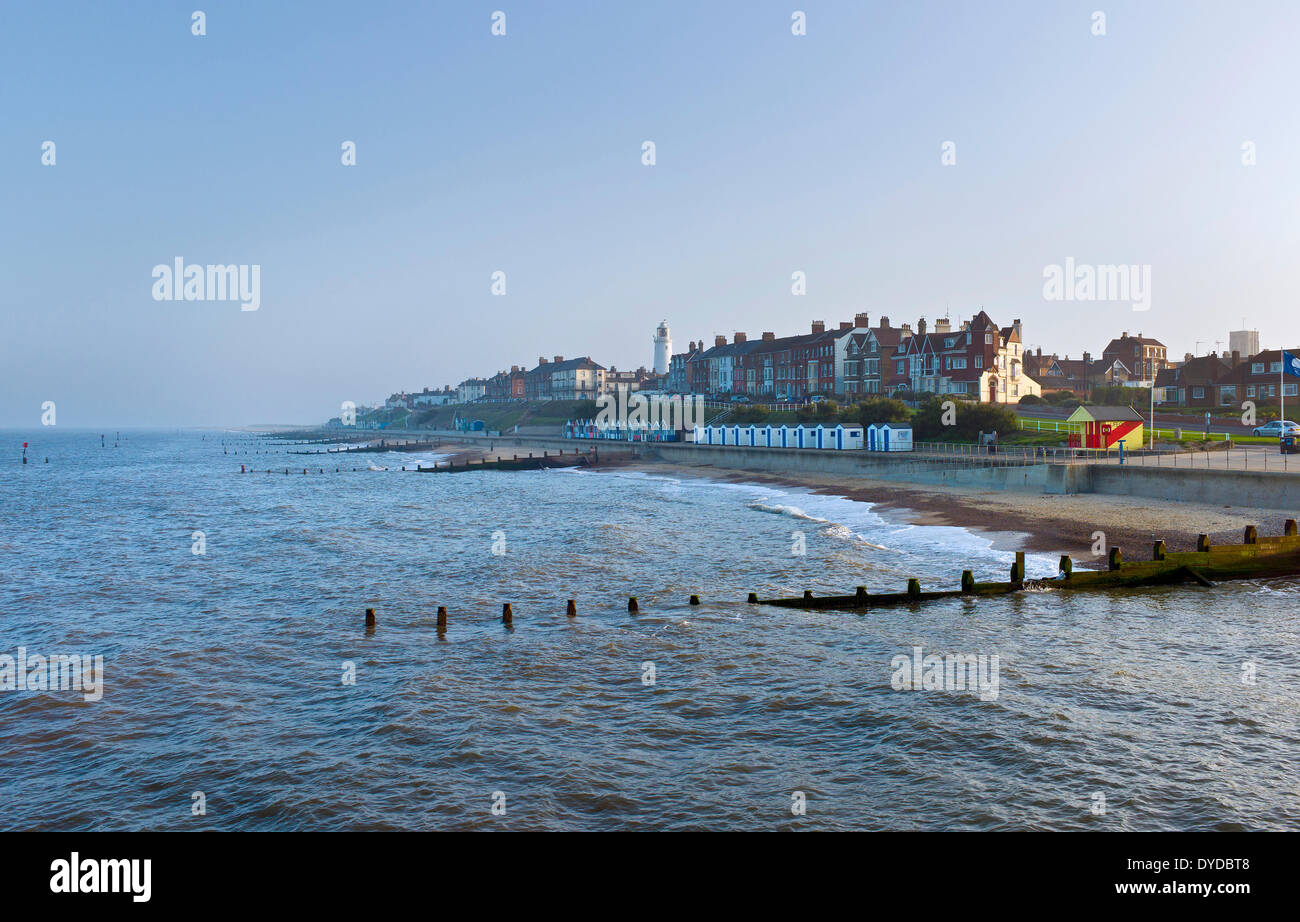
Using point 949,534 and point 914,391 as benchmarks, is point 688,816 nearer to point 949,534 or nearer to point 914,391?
point 949,534

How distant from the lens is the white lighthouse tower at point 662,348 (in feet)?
641

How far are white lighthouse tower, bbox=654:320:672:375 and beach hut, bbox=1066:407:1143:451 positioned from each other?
14424 cm

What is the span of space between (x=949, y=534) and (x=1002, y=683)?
782 inches

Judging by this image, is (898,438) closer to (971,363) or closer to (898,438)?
(898,438)

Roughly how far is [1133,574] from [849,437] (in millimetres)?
48697

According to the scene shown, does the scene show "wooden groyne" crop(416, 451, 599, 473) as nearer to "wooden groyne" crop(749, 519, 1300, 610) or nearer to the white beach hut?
the white beach hut

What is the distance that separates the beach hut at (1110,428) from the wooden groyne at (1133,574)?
2742cm

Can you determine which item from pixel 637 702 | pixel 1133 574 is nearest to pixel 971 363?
pixel 1133 574

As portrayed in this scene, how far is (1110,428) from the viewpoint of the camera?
5297 cm

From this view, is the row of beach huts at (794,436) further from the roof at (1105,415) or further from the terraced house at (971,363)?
the terraced house at (971,363)

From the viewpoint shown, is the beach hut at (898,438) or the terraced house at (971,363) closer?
the beach hut at (898,438)

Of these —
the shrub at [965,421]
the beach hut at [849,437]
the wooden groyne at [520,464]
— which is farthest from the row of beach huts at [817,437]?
the wooden groyne at [520,464]
